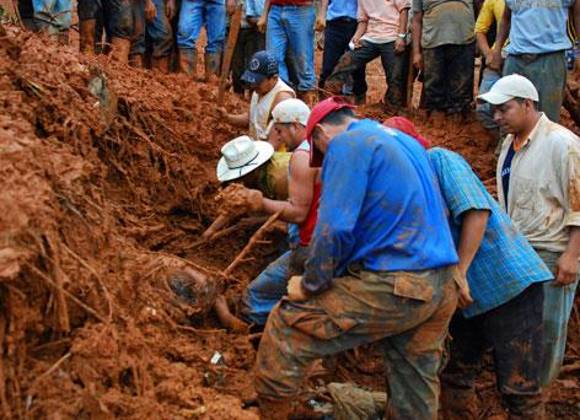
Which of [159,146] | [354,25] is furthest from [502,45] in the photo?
[159,146]

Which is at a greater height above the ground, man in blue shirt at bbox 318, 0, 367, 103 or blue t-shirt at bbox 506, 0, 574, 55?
blue t-shirt at bbox 506, 0, 574, 55

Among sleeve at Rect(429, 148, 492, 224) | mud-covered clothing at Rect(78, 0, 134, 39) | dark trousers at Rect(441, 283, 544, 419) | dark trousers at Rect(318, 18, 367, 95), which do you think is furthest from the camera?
dark trousers at Rect(318, 18, 367, 95)

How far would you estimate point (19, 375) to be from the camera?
342 centimetres

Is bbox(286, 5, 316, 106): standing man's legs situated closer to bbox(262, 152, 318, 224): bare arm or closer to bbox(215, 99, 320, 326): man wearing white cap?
bbox(215, 99, 320, 326): man wearing white cap

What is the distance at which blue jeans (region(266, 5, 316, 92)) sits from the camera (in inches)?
334

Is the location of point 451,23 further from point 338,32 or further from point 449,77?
point 338,32

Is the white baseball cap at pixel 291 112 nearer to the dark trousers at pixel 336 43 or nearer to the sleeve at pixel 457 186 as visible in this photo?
the sleeve at pixel 457 186

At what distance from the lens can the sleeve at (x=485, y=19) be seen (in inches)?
337

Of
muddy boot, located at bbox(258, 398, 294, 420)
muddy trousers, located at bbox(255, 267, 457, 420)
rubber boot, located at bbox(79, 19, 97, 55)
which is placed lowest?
muddy boot, located at bbox(258, 398, 294, 420)

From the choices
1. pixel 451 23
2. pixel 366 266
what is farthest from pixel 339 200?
pixel 451 23

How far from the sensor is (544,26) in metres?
7.09

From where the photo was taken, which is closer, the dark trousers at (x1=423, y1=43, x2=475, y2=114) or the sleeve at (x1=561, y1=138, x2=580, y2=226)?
the sleeve at (x1=561, y1=138, x2=580, y2=226)

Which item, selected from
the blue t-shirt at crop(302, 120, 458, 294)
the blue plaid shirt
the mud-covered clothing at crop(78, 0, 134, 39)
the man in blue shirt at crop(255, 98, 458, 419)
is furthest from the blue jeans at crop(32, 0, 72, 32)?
the blue t-shirt at crop(302, 120, 458, 294)

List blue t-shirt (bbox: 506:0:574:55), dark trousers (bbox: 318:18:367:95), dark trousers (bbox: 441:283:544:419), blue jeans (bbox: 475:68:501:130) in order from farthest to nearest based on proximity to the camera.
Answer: dark trousers (bbox: 318:18:367:95)
blue jeans (bbox: 475:68:501:130)
blue t-shirt (bbox: 506:0:574:55)
dark trousers (bbox: 441:283:544:419)
